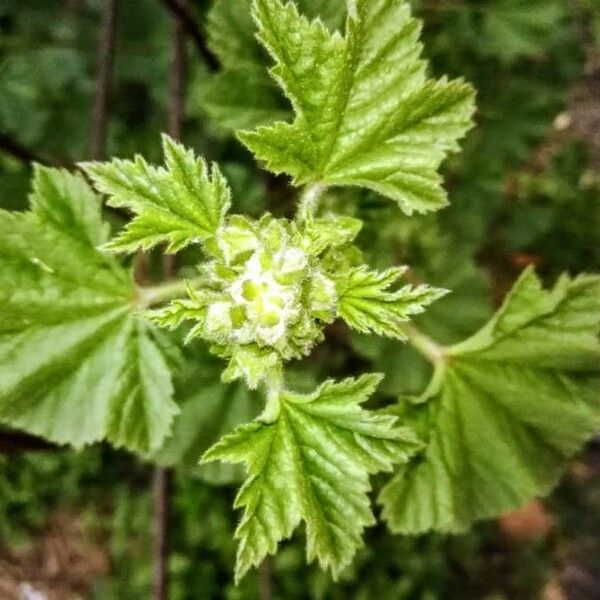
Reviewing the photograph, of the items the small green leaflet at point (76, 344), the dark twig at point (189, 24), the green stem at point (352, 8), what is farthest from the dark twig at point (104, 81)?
the green stem at point (352, 8)

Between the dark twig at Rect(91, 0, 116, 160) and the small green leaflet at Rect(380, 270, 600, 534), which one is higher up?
the dark twig at Rect(91, 0, 116, 160)

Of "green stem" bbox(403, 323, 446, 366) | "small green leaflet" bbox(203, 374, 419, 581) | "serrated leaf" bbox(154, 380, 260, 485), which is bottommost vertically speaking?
"serrated leaf" bbox(154, 380, 260, 485)

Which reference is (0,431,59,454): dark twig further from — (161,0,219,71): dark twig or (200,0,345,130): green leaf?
(161,0,219,71): dark twig

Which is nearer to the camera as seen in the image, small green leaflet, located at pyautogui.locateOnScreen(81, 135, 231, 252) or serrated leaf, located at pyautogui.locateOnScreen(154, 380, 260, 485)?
small green leaflet, located at pyautogui.locateOnScreen(81, 135, 231, 252)

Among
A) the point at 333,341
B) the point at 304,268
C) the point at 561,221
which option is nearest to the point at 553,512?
the point at 561,221

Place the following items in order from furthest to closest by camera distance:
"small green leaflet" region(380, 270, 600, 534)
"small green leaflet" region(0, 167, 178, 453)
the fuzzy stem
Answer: "small green leaflet" region(380, 270, 600, 534) < "small green leaflet" region(0, 167, 178, 453) < the fuzzy stem

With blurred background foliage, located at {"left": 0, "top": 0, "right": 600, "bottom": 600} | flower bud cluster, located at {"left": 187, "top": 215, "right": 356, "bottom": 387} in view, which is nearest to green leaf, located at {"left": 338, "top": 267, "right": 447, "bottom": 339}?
flower bud cluster, located at {"left": 187, "top": 215, "right": 356, "bottom": 387}

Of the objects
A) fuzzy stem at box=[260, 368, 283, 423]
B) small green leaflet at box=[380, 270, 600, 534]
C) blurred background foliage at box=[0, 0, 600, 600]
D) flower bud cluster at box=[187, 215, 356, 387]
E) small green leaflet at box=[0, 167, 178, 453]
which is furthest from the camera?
blurred background foliage at box=[0, 0, 600, 600]
